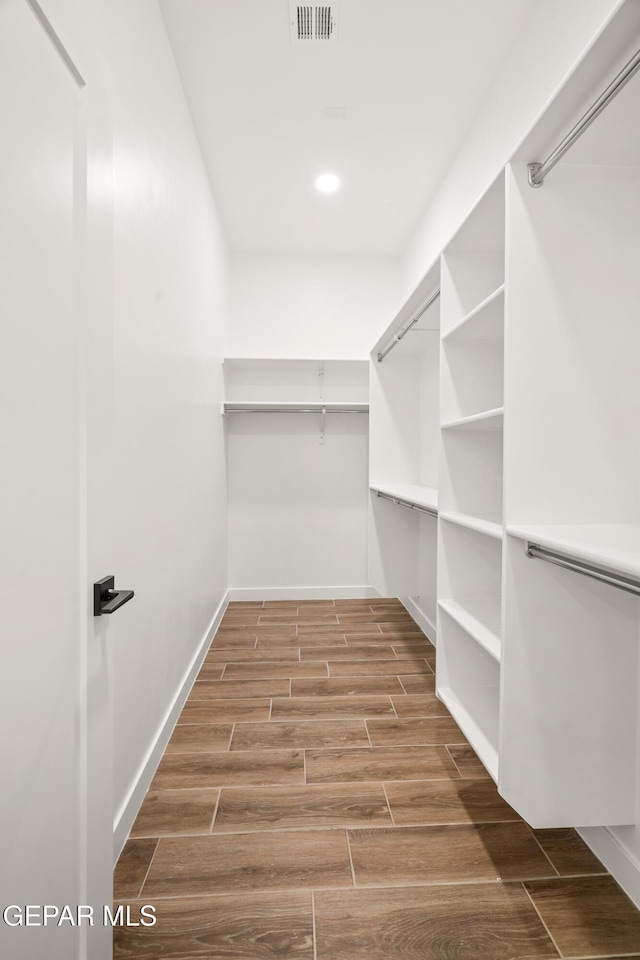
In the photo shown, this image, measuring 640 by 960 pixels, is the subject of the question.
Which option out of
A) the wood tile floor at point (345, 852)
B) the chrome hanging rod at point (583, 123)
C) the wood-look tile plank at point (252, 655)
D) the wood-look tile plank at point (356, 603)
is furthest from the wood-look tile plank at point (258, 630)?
the chrome hanging rod at point (583, 123)

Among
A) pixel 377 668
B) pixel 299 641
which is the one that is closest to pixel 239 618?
pixel 299 641

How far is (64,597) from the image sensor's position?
81 cm

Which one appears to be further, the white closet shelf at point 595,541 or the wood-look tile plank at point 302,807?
the wood-look tile plank at point 302,807

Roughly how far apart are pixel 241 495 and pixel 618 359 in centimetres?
297

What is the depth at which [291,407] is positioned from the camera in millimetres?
3568

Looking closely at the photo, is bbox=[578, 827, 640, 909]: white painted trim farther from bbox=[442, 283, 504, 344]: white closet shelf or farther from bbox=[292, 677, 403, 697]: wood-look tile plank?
bbox=[442, 283, 504, 344]: white closet shelf

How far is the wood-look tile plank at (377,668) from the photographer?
100 inches

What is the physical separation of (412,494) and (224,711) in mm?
1450

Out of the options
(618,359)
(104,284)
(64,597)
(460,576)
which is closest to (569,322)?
(618,359)

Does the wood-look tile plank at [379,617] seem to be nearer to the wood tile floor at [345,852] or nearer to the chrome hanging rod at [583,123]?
the wood tile floor at [345,852]

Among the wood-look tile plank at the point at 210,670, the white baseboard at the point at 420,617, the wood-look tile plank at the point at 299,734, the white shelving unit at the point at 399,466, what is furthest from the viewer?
the white shelving unit at the point at 399,466

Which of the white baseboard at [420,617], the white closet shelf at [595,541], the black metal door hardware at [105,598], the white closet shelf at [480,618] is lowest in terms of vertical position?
the white baseboard at [420,617]

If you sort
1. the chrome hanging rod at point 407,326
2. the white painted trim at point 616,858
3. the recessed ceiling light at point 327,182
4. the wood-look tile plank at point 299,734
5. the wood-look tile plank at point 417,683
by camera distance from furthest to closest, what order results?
the recessed ceiling light at point 327,182
the wood-look tile plank at point 417,683
the chrome hanging rod at point 407,326
the wood-look tile plank at point 299,734
the white painted trim at point 616,858

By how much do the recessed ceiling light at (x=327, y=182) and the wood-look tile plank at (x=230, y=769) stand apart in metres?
3.05
